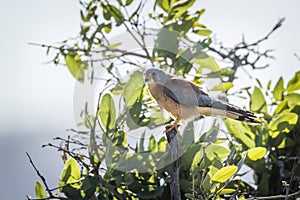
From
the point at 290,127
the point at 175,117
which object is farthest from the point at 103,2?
the point at 290,127

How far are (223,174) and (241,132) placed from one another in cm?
40

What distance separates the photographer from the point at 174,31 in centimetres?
156

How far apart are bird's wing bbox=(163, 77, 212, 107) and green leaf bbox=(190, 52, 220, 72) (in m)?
0.06

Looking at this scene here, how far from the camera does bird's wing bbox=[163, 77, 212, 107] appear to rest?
1537mm

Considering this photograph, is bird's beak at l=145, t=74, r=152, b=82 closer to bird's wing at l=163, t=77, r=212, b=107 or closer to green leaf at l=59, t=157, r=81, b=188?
bird's wing at l=163, t=77, r=212, b=107

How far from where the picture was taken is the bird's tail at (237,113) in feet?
4.69

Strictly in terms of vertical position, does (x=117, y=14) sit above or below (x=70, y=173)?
above

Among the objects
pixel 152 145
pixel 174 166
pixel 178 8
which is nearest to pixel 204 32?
pixel 178 8

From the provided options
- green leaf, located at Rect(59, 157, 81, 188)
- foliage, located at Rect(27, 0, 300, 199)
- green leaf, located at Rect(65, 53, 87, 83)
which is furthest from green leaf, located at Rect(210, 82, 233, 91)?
green leaf, located at Rect(59, 157, 81, 188)

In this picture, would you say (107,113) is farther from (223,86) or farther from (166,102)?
(223,86)

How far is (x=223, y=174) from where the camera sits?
1.09 meters

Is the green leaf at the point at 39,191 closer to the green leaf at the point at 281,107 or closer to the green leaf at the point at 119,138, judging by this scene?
the green leaf at the point at 119,138

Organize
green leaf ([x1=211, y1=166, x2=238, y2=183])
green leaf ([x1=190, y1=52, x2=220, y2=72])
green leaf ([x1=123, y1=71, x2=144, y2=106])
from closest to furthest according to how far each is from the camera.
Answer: green leaf ([x1=211, y1=166, x2=238, y2=183]) < green leaf ([x1=123, y1=71, x2=144, y2=106]) < green leaf ([x1=190, y1=52, x2=220, y2=72])

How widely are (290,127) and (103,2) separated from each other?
0.63 m
